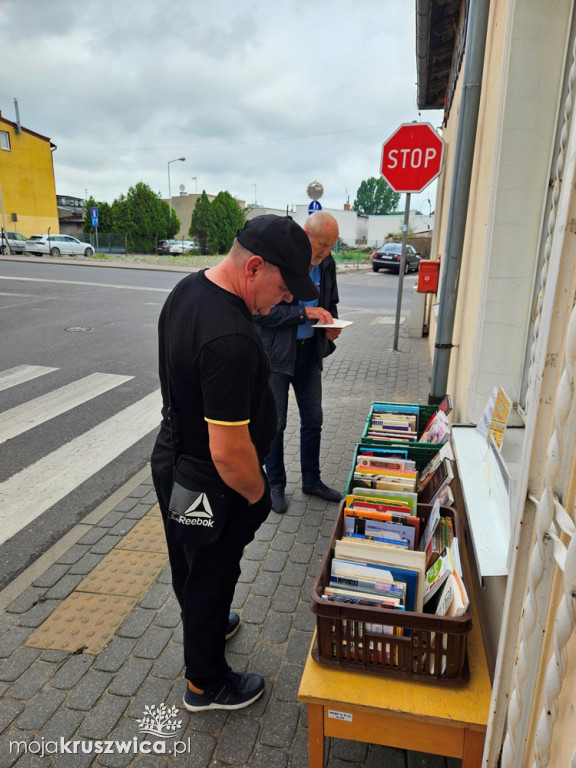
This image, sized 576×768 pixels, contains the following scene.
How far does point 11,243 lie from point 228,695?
35898 mm

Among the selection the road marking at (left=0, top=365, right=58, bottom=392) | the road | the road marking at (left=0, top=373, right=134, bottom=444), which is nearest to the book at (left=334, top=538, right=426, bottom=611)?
the road

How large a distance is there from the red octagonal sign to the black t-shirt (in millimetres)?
6164

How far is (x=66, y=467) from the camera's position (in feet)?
15.6

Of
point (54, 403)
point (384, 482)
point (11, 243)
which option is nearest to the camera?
point (384, 482)

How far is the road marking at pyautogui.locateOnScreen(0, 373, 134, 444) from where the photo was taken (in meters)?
5.63

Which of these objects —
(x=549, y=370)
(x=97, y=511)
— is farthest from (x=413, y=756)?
(x=97, y=511)

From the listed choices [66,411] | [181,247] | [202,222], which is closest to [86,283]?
[66,411]

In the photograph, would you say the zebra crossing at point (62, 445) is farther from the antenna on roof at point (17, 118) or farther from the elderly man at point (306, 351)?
the antenna on roof at point (17, 118)

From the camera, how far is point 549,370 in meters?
1.18

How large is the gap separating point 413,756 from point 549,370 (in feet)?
5.91

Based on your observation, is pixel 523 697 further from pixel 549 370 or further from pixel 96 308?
pixel 96 308

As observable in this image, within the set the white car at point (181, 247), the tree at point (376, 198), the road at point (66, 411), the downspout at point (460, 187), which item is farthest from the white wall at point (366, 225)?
the downspout at point (460, 187)

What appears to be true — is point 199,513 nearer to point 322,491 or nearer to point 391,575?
point 391,575

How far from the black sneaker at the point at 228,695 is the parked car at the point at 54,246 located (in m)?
35.6
